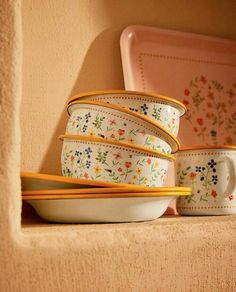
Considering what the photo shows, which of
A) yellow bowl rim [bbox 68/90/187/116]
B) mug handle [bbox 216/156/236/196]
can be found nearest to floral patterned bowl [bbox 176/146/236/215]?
mug handle [bbox 216/156/236/196]

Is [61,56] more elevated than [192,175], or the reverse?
[61,56]

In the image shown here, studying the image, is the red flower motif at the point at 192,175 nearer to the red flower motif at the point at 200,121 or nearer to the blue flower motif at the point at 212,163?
the blue flower motif at the point at 212,163

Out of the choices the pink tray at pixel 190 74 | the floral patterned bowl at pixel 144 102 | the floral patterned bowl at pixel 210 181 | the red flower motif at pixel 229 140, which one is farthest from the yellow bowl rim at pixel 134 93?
the red flower motif at pixel 229 140

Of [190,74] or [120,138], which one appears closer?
[120,138]

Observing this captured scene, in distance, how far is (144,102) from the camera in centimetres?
66

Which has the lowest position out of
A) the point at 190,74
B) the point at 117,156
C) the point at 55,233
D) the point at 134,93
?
the point at 55,233

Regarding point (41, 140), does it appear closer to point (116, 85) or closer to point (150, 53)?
point (116, 85)

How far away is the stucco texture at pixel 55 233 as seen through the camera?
1.52ft

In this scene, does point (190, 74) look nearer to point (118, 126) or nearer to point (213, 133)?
point (213, 133)

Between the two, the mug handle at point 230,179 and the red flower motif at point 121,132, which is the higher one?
the red flower motif at point 121,132

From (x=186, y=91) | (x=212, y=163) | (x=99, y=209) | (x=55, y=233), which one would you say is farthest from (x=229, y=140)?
(x=55, y=233)

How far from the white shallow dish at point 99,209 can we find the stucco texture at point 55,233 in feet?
0.09

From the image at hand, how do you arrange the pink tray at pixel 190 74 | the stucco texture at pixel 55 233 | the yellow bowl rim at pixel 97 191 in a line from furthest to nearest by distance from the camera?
the pink tray at pixel 190 74 < the yellow bowl rim at pixel 97 191 < the stucco texture at pixel 55 233

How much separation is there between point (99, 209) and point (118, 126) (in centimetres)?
13
